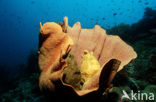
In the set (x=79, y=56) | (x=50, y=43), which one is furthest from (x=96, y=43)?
(x=50, y=43)

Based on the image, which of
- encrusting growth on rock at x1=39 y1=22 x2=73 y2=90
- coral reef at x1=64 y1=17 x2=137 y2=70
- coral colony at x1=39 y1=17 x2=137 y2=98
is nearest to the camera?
coral colony at x1=39 y1=17 x2=137 y2=98

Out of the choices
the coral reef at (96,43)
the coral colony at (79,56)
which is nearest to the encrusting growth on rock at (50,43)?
the coral colony at (79,56)

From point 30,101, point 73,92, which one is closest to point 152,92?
point 73,92

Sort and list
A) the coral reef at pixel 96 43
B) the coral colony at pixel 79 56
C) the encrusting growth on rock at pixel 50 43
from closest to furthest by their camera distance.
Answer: the coral colony at pixel 79 56 → the encrusting growth on rock at pixel 50 43 → the coral reef at pixel 96 43

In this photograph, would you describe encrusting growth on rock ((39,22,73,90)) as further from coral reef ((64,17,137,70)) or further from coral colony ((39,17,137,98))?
coral reef ((64,17,137,70))

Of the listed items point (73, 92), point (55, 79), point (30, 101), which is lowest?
point (30, 101)

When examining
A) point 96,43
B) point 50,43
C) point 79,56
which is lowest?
point 79,56

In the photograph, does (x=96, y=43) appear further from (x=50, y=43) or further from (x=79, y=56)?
(x=50, y=43)

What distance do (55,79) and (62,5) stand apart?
163 m

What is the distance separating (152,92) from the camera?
2.25m

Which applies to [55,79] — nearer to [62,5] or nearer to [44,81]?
[44,81]

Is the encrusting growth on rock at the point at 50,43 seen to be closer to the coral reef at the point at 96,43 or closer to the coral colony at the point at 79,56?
the coral colony at the point at 79,56

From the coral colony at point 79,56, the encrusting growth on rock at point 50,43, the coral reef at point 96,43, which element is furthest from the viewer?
the coral reef at point 96,43

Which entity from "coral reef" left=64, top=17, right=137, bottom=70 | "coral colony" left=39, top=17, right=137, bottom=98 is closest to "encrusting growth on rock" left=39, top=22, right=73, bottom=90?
"coral colony" left=39, top=17, right=137, bottom=98
